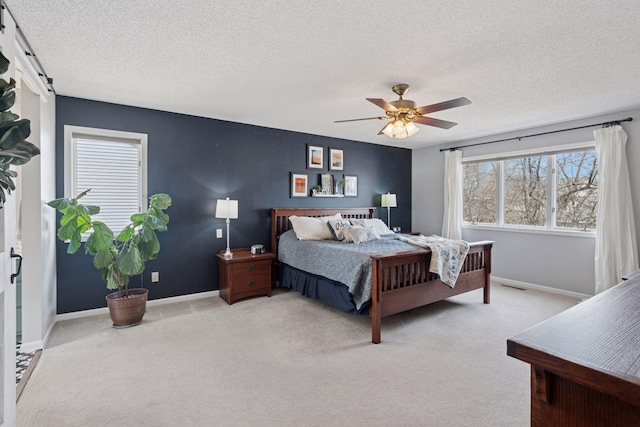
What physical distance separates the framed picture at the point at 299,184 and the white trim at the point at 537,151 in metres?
2.91

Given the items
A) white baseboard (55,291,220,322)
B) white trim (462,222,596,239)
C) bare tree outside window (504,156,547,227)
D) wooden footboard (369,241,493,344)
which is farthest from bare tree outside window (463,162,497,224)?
white baseboard (55,291,220,322)

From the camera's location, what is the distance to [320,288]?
377cm

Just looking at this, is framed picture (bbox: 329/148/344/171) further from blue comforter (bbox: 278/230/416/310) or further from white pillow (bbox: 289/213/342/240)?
blue comforter (bbox: 278/230/416/310)

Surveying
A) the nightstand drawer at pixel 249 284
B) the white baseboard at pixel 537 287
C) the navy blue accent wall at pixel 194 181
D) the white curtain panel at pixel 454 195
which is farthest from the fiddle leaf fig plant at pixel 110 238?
the white baseboard at pixel 537 287

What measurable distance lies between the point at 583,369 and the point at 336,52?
238cm

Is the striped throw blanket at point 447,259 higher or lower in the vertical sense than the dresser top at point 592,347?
lower

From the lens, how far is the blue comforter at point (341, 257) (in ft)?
10.3

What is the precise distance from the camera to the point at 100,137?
144 inches

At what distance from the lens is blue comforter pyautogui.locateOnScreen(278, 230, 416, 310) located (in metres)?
3.13

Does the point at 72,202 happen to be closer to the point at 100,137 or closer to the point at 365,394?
the point at 100,137

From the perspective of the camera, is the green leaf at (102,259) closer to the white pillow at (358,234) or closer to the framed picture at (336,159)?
the white pillow at (358,234)

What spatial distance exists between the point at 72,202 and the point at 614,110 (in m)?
6.13

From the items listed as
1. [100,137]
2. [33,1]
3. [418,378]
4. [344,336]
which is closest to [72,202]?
[100,137]

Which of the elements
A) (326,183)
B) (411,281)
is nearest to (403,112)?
(411,281)
